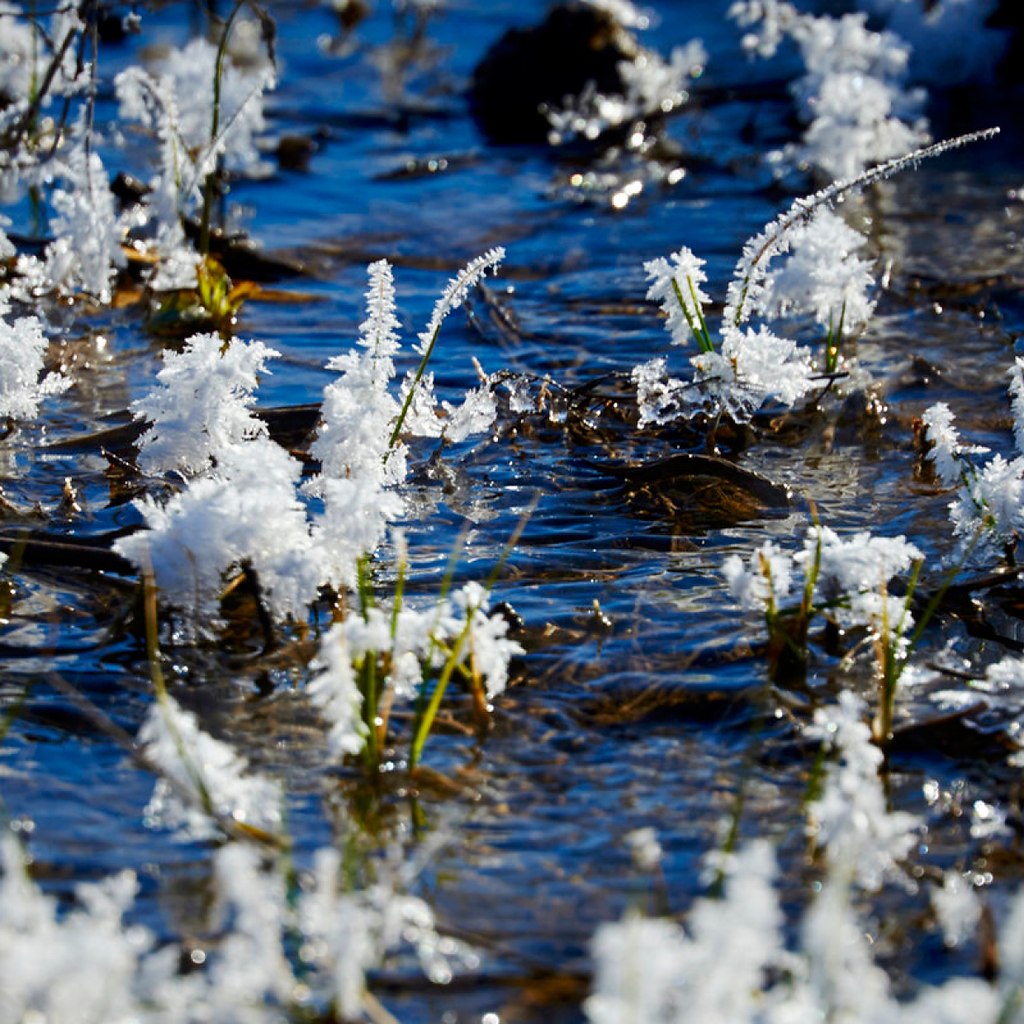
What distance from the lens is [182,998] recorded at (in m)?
1.82

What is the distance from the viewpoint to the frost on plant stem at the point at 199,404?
338cm

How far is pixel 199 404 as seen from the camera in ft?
11.2

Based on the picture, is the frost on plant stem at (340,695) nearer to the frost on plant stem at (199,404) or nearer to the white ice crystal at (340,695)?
the white ice crystal at (340,695)

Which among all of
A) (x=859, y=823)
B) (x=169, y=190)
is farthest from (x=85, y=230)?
(x=859, y=823)

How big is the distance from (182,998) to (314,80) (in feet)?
27.2

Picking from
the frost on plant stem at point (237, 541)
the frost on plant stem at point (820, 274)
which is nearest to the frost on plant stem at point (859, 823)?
the frost on plant stem at point (237, 541)

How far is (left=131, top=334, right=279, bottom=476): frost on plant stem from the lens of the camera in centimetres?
338

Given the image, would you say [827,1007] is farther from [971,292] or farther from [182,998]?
[971,292]

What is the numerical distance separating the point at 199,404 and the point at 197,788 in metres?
1.33

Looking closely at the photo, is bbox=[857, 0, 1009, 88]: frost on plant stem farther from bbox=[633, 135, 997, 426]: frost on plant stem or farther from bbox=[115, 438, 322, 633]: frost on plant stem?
bbox=[115, 438, 322, 633]: frost on plant stem

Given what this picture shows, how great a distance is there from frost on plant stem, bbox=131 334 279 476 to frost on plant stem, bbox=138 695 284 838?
116cm

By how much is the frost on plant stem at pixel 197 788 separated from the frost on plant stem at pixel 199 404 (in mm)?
1164

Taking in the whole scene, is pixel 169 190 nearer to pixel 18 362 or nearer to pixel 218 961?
pixel 18 362

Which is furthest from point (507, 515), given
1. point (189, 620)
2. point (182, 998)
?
point (182, 998)
